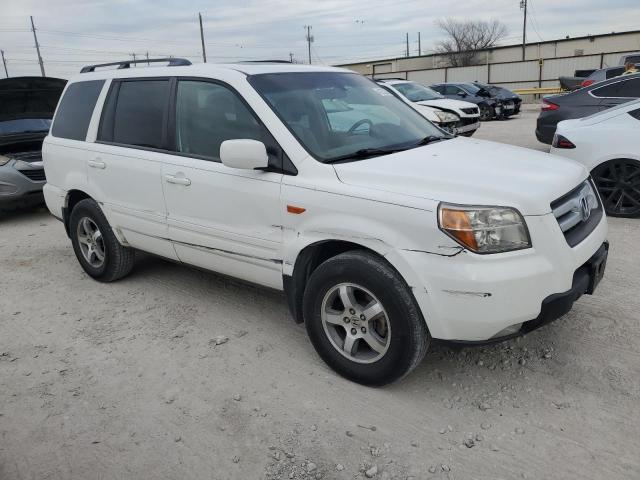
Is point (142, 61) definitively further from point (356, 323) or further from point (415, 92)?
point (415, 92)

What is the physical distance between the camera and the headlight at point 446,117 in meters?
12.3

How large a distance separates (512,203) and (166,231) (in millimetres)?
2528

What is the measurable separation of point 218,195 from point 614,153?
4682mm

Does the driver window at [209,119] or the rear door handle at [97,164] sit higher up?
the driver window at [209,119]

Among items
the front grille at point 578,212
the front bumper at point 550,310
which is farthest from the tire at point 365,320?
the front grille at point 578,212

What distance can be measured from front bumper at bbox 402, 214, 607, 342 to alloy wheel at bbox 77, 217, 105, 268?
325 centimetres

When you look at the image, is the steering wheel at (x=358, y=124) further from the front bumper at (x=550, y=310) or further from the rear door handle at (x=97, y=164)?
the rear door handle at (x=97, y=164)

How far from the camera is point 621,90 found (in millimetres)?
8375

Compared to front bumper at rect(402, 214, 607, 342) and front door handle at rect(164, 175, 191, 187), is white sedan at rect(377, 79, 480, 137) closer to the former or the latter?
front door handle at rect(164, 175, 191, 187)

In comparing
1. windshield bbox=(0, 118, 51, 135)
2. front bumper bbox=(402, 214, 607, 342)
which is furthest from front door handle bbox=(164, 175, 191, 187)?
windshield bbox=(0, 118, 51, 135)

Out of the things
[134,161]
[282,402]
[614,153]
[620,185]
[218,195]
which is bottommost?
[282,402]

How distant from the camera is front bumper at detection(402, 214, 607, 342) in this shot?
2.59 meters

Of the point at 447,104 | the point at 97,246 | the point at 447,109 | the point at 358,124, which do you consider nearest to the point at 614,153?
the point at 358,124

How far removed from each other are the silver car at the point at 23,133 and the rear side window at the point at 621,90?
8436mm
